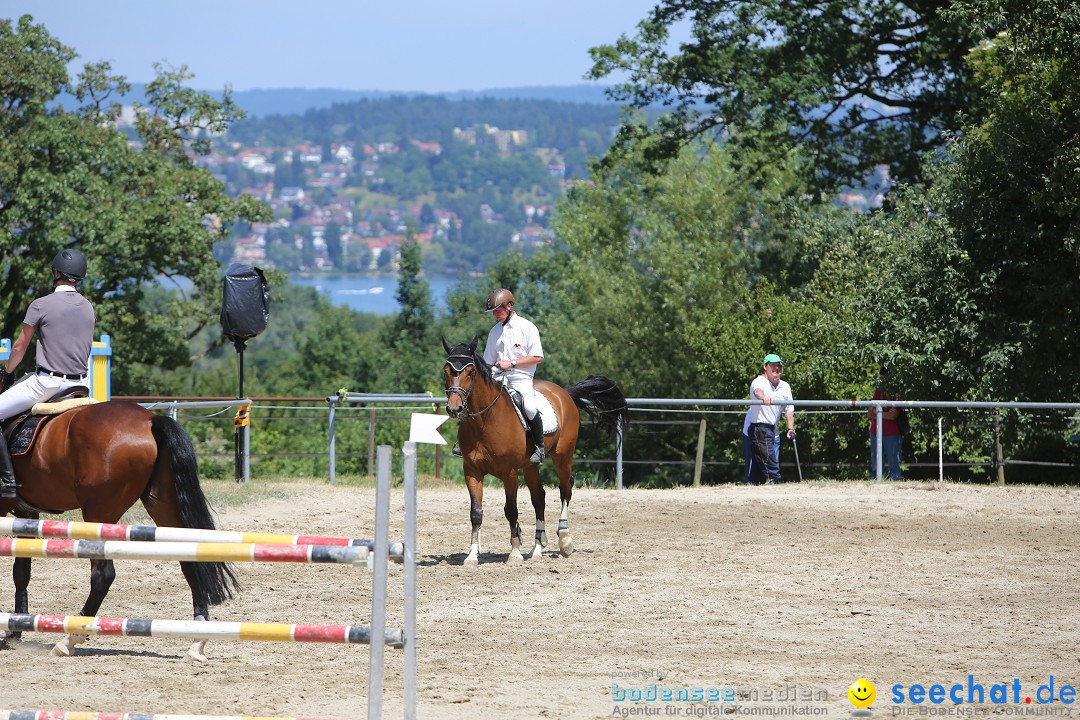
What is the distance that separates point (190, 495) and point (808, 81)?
21509mm

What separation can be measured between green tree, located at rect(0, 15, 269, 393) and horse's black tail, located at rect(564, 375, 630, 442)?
20048mm

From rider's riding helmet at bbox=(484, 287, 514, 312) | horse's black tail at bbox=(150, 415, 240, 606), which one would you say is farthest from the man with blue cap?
horse's black tail at bbox=(150, 415, 240, 606)

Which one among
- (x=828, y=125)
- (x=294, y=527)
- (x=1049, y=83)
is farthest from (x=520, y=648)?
(x=828, y=125)

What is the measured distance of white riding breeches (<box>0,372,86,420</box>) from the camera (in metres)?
8.39

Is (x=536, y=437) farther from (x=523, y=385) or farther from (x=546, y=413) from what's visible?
(x=523, y=385)

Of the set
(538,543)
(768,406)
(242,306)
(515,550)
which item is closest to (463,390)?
(515,550)

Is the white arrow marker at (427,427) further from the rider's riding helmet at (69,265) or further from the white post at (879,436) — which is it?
the white post at (879,436)

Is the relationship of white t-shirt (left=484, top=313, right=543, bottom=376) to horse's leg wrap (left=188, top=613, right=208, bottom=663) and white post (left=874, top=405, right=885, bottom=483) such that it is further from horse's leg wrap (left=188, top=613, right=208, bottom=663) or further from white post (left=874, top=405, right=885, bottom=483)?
white post (left=874, top=405, right=885, bottom=483)

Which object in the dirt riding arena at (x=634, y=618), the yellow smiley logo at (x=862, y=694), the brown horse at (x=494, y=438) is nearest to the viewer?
the yellow smiley logo at (x=862, y=694)

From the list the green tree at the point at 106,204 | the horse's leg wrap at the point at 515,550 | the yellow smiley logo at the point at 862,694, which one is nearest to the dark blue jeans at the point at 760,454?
the horse's leg wrap at the point at 515,550

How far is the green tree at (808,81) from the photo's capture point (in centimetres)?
2731

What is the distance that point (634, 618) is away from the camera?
8.83m

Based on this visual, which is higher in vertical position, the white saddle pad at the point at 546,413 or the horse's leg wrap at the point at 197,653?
the white saddle pad at the point at 546,413

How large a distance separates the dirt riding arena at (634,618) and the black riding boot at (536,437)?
1.05m
